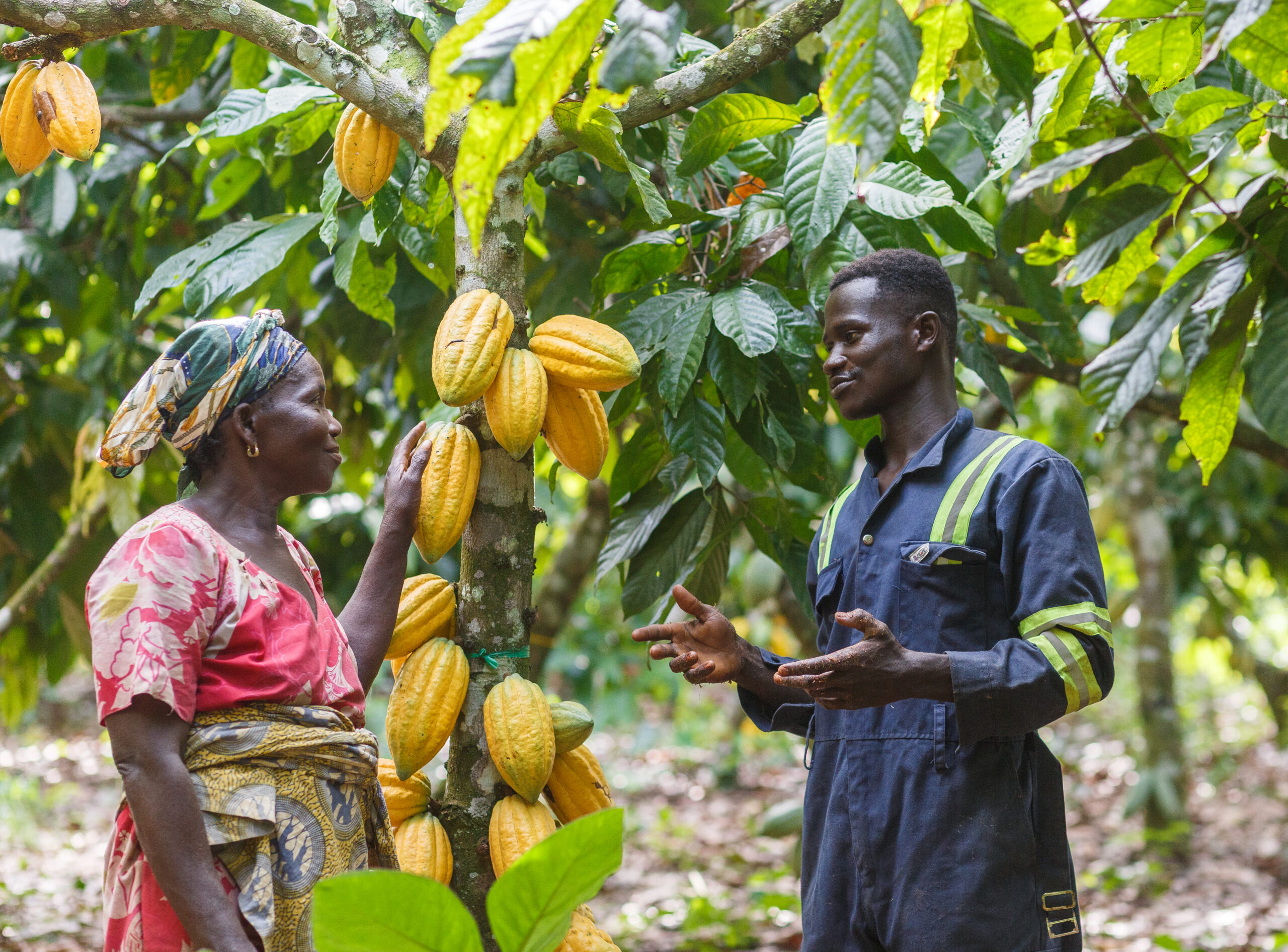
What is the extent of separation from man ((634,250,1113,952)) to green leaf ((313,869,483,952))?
635mm

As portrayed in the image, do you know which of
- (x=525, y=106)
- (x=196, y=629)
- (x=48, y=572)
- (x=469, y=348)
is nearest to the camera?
(x=525, y=106)

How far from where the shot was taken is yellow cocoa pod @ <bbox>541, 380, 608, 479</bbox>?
164cm

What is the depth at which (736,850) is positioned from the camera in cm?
570

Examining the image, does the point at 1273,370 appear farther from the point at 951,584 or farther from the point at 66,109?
the point at 66,109

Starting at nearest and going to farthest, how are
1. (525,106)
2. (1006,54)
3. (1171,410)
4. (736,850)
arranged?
(525,106), (1006,54), (1171,410), (736,850)

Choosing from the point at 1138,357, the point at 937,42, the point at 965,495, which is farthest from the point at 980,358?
the point at 937,42

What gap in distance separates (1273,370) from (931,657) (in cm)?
89

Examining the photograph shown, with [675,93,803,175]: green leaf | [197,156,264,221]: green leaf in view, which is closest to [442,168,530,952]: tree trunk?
[675,93,803,175]: green leaf

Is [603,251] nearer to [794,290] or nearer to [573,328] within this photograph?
[794,290]

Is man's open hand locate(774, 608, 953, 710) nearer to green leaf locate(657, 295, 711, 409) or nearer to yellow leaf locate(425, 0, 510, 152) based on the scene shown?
green leaf locate(657, 295, 711, 409)

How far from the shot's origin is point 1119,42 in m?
1.56

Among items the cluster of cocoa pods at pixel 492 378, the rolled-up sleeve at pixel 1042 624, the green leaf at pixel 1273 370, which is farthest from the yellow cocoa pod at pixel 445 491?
the green leaf at pixel 1273 370

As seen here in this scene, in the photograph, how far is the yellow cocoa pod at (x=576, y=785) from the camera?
1.64 meters

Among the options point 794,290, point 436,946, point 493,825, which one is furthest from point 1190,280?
point 436,946
